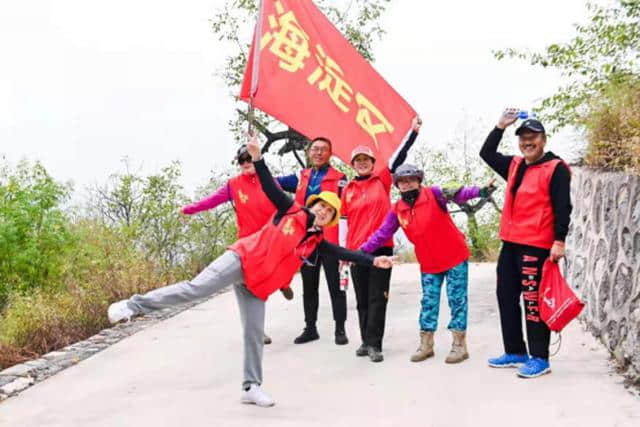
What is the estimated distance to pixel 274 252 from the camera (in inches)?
169

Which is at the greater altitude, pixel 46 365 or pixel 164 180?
pixel 164 180

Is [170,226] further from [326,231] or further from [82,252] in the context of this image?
[326,231]

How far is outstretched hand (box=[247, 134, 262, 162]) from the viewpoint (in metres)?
4.28

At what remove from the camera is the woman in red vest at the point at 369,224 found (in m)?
5.44

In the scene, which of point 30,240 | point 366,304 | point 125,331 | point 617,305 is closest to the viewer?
point 617,305

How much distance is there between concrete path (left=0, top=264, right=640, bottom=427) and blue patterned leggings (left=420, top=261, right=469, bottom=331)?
336mm

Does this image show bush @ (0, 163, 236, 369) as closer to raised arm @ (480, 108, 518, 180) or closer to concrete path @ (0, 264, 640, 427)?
concrete path @ (0, 264, 640, 427)

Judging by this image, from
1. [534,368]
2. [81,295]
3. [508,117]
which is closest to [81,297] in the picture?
[81,295]

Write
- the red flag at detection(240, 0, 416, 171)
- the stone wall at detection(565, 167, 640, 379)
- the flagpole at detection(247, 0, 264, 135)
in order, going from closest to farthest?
the flagpole at detection(247, 0, 264, 135) < the stone wall at detection(565, 167, 640, 379) < the red flag at detection(240, 0, 416, 171)

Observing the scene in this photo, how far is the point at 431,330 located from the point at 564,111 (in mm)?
4393

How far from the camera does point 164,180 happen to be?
13008mm

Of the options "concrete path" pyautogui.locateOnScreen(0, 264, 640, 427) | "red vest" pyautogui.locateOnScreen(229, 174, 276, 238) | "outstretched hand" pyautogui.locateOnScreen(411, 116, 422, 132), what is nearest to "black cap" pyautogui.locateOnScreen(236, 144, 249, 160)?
"red vest" pyautogui.locateOnScreen(229, 174, 276, 238)

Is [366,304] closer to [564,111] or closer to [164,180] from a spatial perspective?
[564,111]

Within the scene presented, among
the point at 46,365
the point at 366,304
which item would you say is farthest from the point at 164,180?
the point at 366,304
